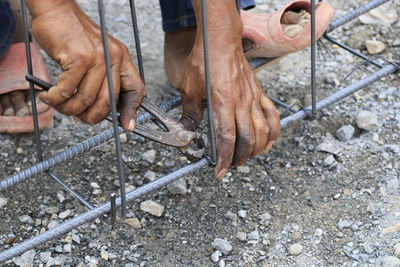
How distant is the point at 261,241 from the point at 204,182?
0.22 meters

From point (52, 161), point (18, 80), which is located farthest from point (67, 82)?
point (18, 80)

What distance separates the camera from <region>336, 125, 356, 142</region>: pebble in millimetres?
1812

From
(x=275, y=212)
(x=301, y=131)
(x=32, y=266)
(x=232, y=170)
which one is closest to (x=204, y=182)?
(x=232, y=170)

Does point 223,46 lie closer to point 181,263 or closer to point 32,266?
point 181,263

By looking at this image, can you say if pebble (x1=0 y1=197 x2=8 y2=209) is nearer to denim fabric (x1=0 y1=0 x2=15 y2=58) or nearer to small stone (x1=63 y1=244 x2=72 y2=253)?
small stone (x1=63 y1=244 x2=72 y2=253)

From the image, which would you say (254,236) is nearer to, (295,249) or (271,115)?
(295,249)

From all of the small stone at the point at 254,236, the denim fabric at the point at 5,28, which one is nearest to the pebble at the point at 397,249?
the small stone at the point at 254,236

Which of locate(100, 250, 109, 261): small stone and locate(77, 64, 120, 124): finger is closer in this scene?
locate(77, 64, 120, 124): finger

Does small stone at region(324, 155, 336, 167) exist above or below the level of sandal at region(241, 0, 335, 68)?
below

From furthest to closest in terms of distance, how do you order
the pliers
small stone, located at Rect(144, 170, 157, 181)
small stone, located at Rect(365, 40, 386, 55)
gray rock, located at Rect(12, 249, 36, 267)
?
small stone, located at Rect(365, 40, 386, 55)
small stone, located at Rect(144, 170, 157, 181)
gray rock, located at Rect(12, 249, 36, 267)
the pliers

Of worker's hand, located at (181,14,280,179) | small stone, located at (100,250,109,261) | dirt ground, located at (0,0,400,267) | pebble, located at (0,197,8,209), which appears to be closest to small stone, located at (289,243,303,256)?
dirt ground, located at (0,0,400,267)

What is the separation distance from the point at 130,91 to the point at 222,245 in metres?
0.39

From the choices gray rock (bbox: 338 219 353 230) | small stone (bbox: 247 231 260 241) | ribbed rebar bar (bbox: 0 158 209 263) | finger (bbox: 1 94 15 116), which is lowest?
gray rock (bbox: 338 219 353 230)

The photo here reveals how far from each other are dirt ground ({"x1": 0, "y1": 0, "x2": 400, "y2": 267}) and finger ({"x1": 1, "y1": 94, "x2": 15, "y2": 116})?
60 millimetres
